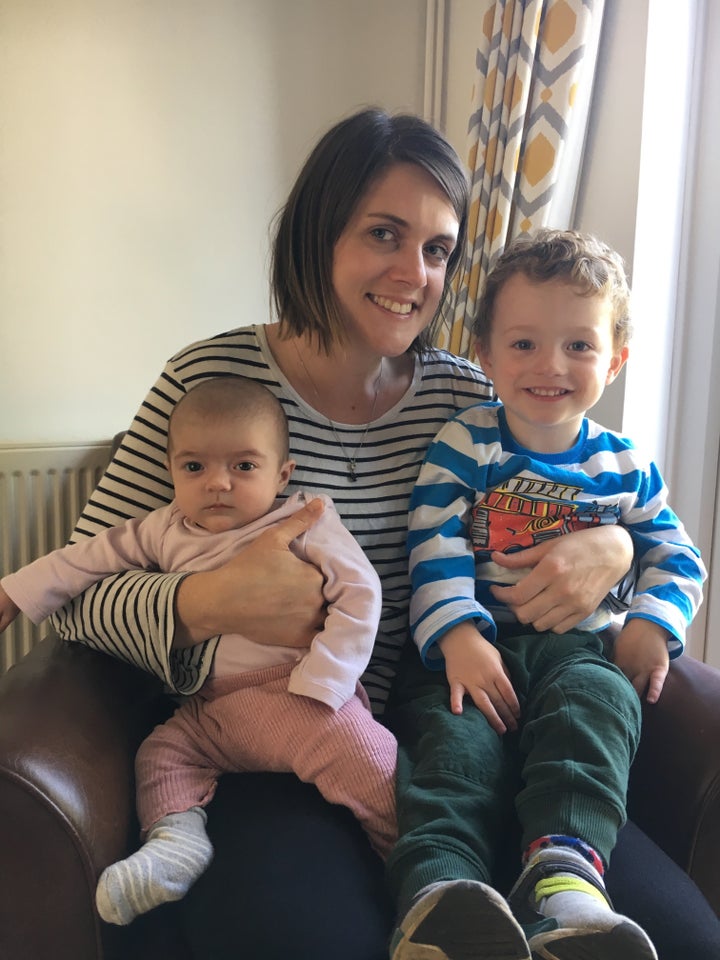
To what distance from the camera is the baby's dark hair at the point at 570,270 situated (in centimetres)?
121

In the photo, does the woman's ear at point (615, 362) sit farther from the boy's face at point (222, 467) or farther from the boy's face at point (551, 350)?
the boy's face at point (222, 467)

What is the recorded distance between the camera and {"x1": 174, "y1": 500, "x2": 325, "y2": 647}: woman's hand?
1.04m

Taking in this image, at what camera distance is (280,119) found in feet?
7.66

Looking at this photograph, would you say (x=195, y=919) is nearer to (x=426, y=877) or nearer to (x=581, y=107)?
(x=426, y=877)

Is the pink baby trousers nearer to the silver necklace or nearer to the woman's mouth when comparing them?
the silver necklace

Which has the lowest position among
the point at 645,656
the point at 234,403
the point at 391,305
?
the point at 645,656

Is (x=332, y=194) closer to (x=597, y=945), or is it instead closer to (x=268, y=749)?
(x=268, y=749)

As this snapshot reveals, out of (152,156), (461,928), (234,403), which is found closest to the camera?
(461,928)

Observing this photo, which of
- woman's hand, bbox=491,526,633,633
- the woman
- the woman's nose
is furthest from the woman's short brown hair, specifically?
woman's hand, bbox=491,526,633,633

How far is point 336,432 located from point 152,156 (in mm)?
1293

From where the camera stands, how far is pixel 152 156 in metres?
2.16

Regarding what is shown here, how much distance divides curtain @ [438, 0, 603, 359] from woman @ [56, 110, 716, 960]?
518mm

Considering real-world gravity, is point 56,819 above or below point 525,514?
below

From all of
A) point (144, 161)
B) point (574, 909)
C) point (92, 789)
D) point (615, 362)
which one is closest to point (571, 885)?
point (574, 909)
